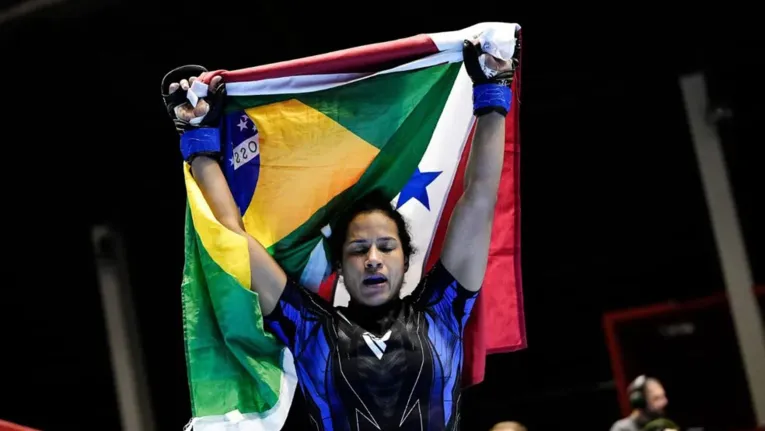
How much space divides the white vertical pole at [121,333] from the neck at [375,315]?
457cm

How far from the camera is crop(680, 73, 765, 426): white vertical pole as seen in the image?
228 inches

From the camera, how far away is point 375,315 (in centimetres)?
218

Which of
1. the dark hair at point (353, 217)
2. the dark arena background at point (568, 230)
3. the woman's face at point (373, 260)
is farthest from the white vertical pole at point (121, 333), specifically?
the woman's face at point (373, 260)

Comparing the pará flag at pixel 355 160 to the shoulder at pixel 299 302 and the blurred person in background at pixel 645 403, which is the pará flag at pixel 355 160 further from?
the blurred person in background at pixel 645 403

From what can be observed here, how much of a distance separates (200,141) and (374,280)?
0.47m

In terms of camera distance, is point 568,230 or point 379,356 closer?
point 379,356

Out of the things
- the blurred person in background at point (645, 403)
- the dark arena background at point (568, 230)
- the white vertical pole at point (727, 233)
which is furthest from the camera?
the white vertical pole at point (727, 233)

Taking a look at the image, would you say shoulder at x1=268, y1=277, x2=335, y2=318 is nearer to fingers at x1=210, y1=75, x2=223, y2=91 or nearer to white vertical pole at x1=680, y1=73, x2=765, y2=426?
fingers at x1=210, y1=75, x2=223, y2=91

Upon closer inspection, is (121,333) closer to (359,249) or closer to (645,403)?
(645,403)

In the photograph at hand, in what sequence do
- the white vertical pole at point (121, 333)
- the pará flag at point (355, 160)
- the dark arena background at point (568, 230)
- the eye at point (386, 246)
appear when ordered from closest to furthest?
the eye at point (386, 246) → the pará flag at point (355, 160) → the dark arena background at point (568, 230) → the white vertical pole at point (121, 333)

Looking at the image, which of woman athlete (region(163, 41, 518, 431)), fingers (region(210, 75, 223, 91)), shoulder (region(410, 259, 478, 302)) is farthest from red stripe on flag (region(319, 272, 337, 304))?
fingers (region(210, 75, 223, 91))

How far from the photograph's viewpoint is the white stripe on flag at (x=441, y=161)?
2434mm

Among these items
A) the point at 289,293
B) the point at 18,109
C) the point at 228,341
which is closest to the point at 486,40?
the point at 289,293

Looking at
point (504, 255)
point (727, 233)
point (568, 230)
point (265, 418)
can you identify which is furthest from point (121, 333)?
point (265, 418)
